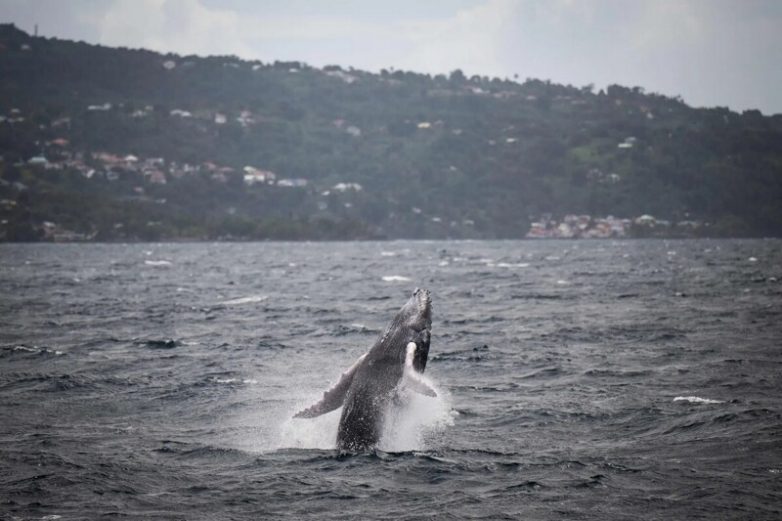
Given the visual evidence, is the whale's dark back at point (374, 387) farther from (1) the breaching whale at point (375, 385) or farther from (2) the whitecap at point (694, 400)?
(2) the whitecap at point (694, 400)

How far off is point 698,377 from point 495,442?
301 inches

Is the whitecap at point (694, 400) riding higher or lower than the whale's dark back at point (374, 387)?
lower

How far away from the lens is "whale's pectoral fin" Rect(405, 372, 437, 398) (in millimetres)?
13930

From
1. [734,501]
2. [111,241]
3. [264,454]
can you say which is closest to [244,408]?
[264,454]

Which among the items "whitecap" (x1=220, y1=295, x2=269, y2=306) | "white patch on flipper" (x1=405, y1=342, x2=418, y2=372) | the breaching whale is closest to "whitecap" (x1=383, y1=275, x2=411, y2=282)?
"whitecap" (x1=220, y1=295, x2=269, y2=306)

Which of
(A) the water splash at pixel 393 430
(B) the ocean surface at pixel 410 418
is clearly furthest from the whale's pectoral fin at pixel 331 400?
(B) the ocean surface at pixel 410 418

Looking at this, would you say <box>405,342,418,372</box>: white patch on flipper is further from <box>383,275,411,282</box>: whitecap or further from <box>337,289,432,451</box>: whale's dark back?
<box>383,275,411,282</box>: whitecap

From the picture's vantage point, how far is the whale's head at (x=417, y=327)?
48.1ft

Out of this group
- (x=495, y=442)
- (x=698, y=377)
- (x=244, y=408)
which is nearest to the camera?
(x=495, y=442)

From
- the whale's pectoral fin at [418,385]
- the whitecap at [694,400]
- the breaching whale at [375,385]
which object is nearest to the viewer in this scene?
the whale's pectoral fin at [418,385]

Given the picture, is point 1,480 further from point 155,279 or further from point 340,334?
point 155,279

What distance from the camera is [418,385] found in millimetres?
14008

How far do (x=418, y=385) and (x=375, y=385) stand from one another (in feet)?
2.50

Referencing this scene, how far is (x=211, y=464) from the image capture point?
540 inches
